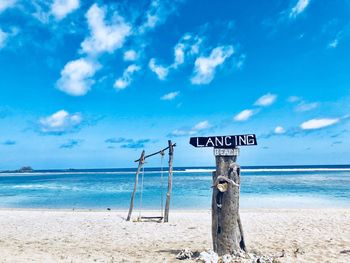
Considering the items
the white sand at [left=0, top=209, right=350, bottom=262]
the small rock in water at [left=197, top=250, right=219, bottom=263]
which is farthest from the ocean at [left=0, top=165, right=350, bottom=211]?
the small rock in water at [left=197, top=250, right=219, bottom=263]

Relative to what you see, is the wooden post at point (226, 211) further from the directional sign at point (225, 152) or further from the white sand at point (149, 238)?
the white sand at point (149, 238)

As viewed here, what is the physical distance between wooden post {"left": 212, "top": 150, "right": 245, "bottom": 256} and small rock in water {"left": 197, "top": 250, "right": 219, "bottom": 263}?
6.9 inches

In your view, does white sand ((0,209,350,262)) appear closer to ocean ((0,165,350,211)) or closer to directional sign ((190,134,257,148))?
directional sign ((190,134,257,148))

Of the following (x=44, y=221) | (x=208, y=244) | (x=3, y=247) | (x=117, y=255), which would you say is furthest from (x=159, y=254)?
(x=44, y=221)

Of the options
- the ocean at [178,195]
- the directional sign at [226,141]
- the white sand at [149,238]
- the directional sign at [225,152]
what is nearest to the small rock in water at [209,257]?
the white sand at [149,238]

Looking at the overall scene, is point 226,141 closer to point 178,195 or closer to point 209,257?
point 209,257

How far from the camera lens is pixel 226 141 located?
7.63 m

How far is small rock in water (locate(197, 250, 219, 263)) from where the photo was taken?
7217 millimetres

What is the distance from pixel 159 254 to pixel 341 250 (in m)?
4.59

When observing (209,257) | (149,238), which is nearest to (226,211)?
(209,257)

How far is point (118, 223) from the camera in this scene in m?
14.1

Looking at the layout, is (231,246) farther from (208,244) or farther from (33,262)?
(33,262)

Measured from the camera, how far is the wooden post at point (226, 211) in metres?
7.48

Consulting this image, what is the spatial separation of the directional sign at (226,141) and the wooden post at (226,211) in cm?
45
